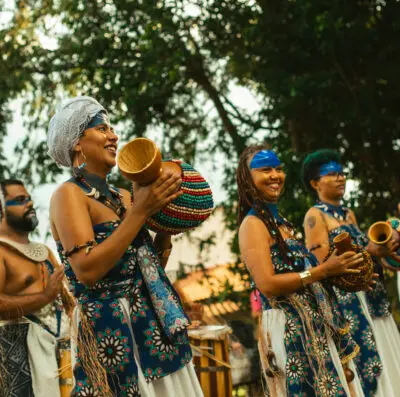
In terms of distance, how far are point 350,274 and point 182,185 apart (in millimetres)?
1688

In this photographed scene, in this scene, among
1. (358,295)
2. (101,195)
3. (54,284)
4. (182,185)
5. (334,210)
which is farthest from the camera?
(334,210)

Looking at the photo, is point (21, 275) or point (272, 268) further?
point (21, 275)

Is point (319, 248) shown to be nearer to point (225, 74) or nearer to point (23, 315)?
point (23, 315)

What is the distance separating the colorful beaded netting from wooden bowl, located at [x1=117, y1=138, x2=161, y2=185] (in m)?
0.15

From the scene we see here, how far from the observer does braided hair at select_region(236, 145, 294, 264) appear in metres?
4.05

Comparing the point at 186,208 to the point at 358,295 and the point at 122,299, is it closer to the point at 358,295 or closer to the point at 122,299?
the point at 122,299

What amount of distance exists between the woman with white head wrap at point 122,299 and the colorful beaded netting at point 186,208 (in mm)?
59

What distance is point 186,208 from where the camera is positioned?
2678 mm

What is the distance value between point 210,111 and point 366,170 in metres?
2.83

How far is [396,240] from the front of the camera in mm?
5750

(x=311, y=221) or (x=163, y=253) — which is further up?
(x=311, y=221)

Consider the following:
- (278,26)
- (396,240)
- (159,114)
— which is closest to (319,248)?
(396,240)

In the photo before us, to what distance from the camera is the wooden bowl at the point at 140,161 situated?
252cm

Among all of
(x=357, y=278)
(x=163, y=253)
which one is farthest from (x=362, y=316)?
(x=163, y=253)
